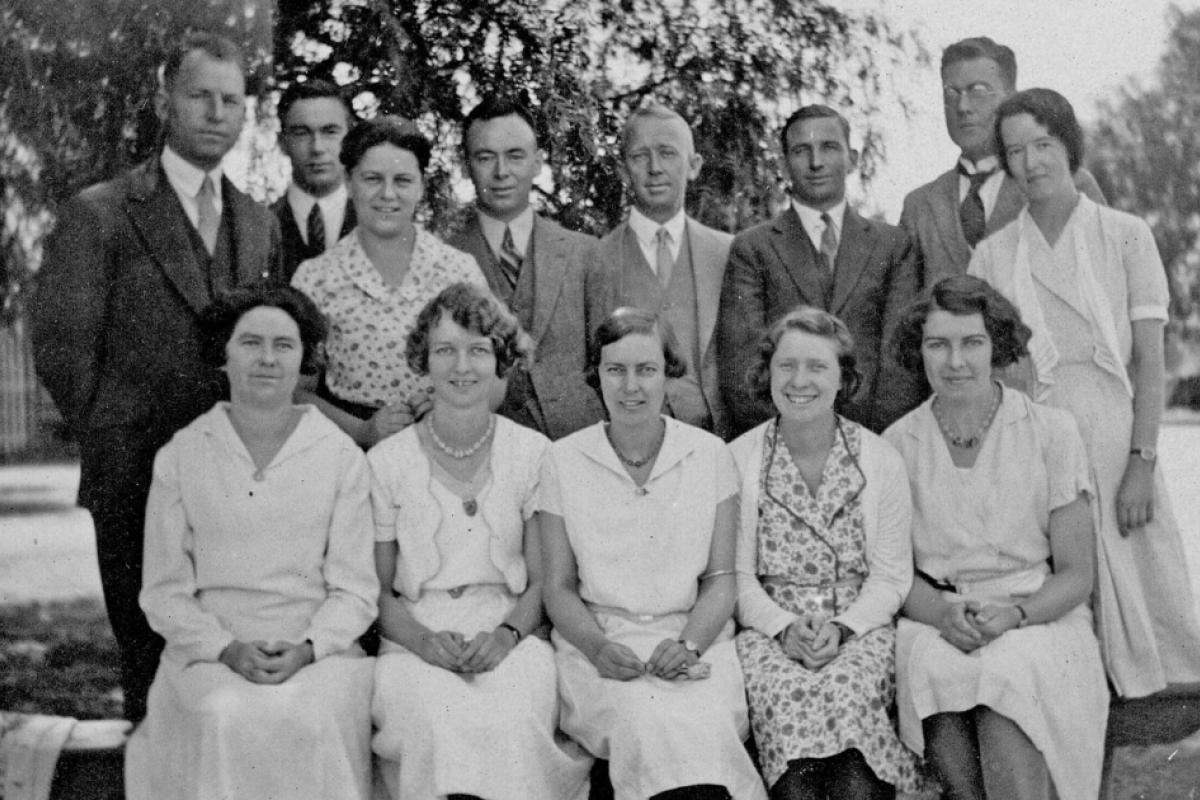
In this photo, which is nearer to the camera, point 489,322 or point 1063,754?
point 1063,754

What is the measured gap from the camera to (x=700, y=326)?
12.9 ft

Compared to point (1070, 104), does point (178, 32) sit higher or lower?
higher

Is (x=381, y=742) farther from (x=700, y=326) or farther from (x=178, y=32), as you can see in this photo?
(x=178, y=32)

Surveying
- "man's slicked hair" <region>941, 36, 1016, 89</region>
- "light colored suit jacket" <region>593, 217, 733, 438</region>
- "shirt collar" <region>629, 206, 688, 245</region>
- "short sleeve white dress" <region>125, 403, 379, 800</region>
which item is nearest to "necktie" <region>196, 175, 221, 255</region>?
"short sleeve white dress" <region>125, 403, 379, 800</region>

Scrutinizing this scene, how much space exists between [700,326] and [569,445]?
754mm

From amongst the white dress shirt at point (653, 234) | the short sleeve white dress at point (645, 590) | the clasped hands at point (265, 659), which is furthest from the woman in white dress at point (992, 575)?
the clasped hands at point (265, 659)

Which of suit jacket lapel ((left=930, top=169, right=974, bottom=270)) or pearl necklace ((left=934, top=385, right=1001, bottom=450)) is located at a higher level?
suit jacket lapel ((left=930, top=169, right=974, bottom=270))

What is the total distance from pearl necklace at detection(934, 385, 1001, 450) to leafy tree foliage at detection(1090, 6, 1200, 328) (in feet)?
4.58

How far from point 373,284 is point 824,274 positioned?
1412 mm

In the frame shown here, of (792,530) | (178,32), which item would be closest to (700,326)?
A: (792,530)

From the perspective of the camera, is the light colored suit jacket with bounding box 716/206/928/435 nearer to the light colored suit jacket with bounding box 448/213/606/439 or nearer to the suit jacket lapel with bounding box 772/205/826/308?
the suit jacket lapel with bounding box 772/205/826/308

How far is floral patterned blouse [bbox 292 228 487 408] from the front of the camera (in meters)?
3.61

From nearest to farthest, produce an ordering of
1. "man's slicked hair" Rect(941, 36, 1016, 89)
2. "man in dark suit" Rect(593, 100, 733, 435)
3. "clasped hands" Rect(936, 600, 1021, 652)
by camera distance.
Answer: "clasped hands" Rect(936, 600, 1021, 652), "man in dark suit" Rect(593, 100, 733, 435), "man's slicked hair" Rect(941, 36, 1016, 89)

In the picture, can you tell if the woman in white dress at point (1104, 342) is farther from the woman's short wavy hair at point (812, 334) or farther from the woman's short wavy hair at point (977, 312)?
the woman's short wavy hair at point (812, 334)
